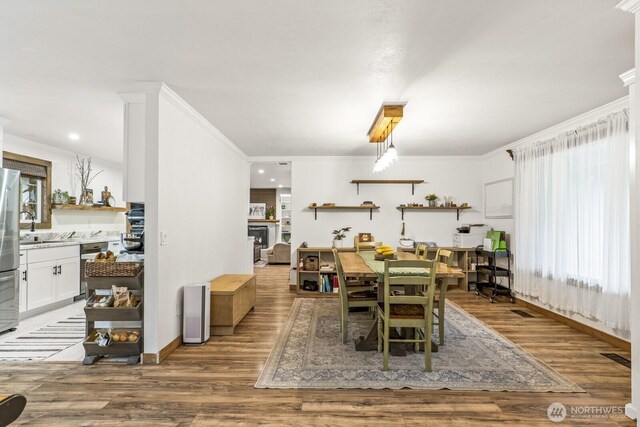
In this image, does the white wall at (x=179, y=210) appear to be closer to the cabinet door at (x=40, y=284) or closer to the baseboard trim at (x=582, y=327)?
the cabinet door at (x=40, y=284)

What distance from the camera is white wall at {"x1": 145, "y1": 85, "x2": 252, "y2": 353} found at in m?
2.74

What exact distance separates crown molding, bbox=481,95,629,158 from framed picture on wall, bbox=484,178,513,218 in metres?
0.62

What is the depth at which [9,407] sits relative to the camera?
105cm

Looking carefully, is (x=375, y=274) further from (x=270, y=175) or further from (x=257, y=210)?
(x=257, y=210)

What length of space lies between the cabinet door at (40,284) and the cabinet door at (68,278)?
86 mm

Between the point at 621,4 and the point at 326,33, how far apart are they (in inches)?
65.2

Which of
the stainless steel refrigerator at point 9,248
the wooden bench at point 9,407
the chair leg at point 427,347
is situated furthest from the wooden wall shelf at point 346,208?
the wooden bench at point 9,407

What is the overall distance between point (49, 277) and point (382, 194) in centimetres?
531

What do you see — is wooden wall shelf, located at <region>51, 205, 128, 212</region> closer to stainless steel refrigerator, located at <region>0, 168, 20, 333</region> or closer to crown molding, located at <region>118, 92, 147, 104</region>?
stainless steel refrigerator, located at <region>0, 168, 20, 333</region>

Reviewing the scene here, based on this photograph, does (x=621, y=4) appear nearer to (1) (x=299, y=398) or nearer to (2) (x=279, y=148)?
(1) (x=299, y=398)

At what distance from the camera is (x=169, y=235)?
9.64 feet

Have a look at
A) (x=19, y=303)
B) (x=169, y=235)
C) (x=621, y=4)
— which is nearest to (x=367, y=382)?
(x=169, y=235)

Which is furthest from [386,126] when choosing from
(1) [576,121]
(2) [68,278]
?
(2) [68,278]

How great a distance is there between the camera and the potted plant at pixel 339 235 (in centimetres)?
565
